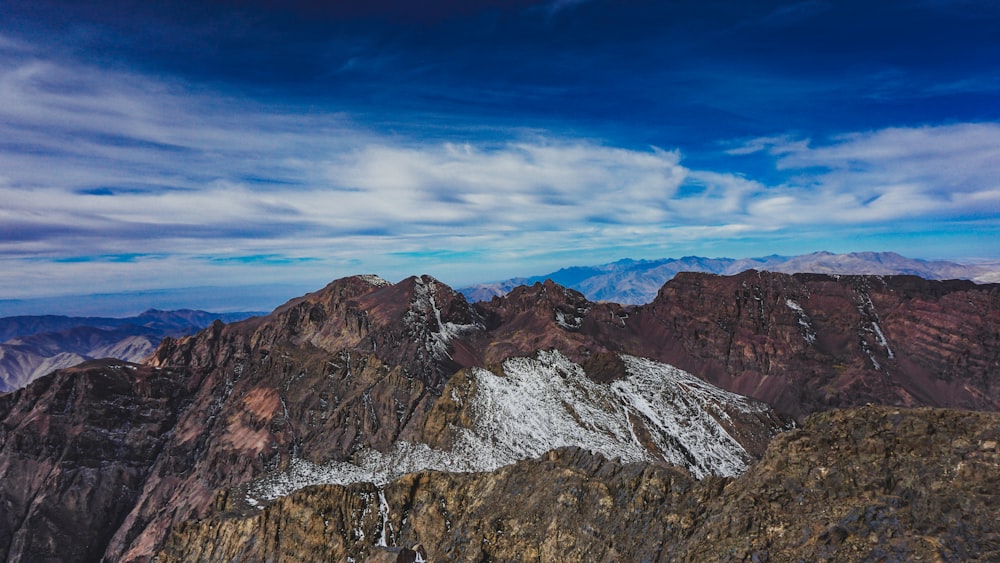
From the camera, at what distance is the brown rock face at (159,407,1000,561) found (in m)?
26.0

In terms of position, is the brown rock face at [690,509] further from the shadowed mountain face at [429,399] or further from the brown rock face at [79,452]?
the brown rock face at [79,452]

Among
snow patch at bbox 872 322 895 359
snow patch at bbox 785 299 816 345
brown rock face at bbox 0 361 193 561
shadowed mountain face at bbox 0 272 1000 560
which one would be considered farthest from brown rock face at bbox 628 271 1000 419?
brown rock face at bbox 0 361 193 561

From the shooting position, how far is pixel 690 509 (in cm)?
3775

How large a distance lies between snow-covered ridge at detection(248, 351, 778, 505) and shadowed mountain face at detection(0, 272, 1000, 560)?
0.36 m

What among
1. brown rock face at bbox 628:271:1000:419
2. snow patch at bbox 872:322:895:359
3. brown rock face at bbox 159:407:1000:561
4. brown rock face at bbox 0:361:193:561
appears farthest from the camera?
snow patch at bbox 872:322:895:359

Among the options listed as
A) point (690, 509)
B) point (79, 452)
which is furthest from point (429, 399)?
point (79, 452)

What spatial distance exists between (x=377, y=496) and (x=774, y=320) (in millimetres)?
173818

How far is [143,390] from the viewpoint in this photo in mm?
158750

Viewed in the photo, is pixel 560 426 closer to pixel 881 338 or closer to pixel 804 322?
pixel 804 322

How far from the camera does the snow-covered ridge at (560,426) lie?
68800 millimetres

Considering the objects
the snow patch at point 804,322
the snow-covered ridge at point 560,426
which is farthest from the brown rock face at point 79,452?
the snow patch at point 804,322

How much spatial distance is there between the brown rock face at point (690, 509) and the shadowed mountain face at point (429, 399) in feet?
12.1

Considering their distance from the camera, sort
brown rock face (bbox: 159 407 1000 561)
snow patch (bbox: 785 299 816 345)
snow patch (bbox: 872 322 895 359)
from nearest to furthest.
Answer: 1. brown rock face (bbox: 159 407 1000 561)
2. snow patch (bbox: 872 322 895 359)
3. snow patch (bbox: 785 299 816 345)

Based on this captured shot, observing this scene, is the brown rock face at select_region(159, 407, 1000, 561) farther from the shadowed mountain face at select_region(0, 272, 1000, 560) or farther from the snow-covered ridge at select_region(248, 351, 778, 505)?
the snow-covered ridge at select_region(248, 351, 778, 505)
